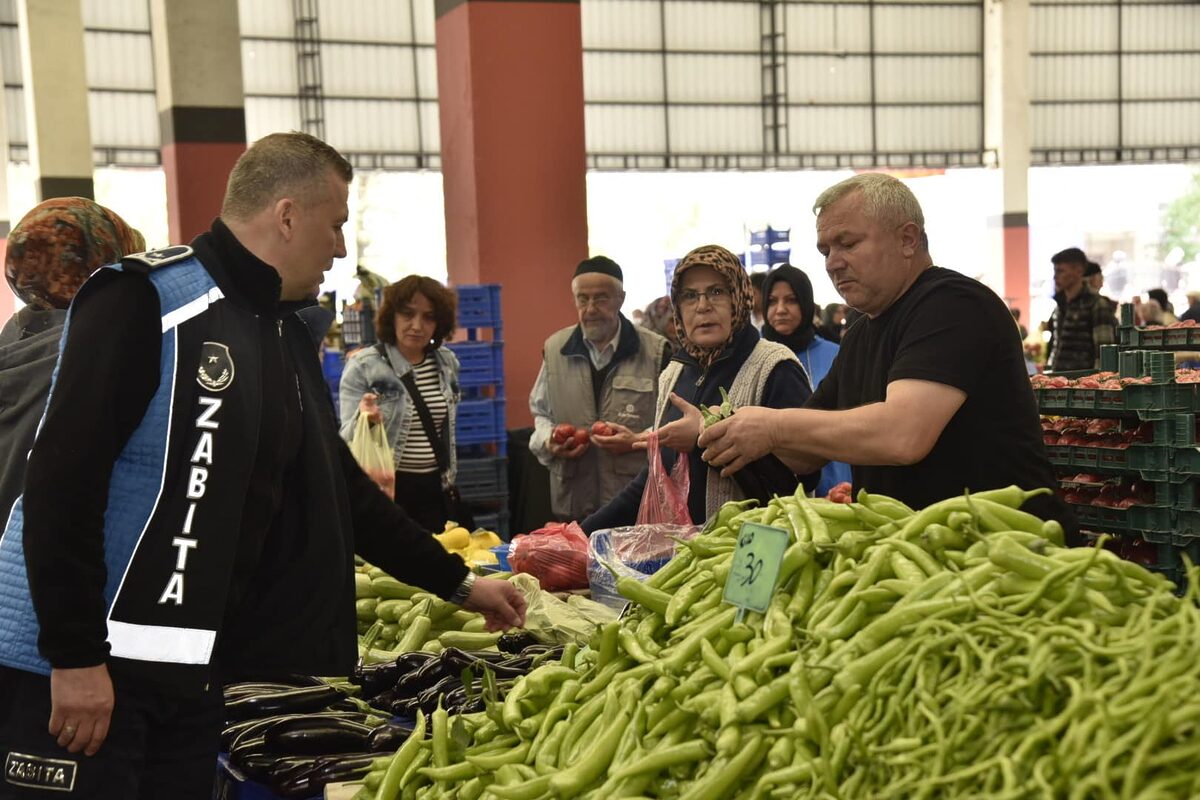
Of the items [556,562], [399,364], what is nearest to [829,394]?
[556,562]

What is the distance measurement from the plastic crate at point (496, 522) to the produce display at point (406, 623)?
152 inches

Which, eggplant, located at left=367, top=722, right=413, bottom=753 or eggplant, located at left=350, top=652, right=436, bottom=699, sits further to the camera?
eggplant, located at left=350, top=652, right=436, bottom=699

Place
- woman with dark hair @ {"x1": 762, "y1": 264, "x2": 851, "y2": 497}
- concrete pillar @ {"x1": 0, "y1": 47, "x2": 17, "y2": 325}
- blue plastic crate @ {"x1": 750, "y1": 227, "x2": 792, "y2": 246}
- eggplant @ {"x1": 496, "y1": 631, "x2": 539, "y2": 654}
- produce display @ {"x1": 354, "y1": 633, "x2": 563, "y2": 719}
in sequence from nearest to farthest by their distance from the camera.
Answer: produce display @ {"x1": 354, "y1": 633, "x2": 563, "y2": 719} < eggplant @ {"x1": 496, "y1": 631, "x2": 539, "y2": 654} < woman with dark hair @ {"x1": 762, "y1": 264, "x2": 851, "y2": 497} < blue plastic crate @ {"x1": 750, "y1": 227, "x2": 792, "y2": 246} < concrete pillar @ {"x1": 0, "y1": 47, "x2": 17, "y2": 325}

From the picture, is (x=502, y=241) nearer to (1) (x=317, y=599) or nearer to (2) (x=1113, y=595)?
(1) (x=317, y=599)

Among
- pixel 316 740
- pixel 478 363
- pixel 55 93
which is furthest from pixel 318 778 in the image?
pixel 55 93

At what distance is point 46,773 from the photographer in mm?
2092

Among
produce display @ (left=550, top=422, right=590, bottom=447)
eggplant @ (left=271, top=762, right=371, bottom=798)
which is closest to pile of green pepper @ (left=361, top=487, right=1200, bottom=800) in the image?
eggplant @ (left=271, top=762, right=371, bottom=798)

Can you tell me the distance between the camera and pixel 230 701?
113 inches

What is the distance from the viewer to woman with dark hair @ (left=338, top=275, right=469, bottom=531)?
5984 mm

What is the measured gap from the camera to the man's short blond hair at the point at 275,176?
226cm

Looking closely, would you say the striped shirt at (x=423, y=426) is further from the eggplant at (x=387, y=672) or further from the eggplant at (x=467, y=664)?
the eggplant at (x=467, y=664)

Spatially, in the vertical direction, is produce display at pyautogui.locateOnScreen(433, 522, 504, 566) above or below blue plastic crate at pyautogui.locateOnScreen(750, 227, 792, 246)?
below

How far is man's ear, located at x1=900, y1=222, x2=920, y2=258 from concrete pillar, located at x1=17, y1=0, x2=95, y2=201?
13.7 metres

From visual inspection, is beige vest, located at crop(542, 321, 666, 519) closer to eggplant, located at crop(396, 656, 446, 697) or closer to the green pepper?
eggplant, located at crop(396, 656, 446, 697)
